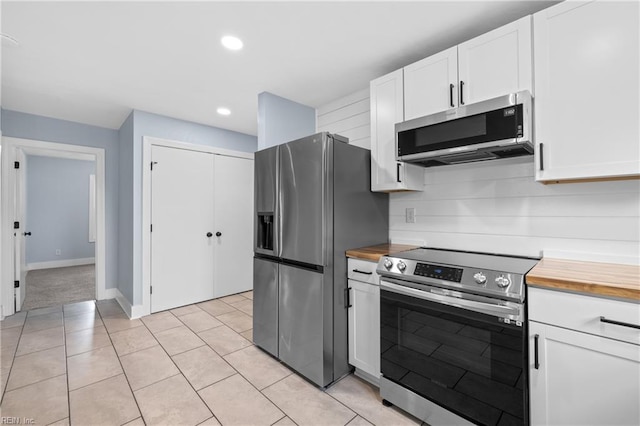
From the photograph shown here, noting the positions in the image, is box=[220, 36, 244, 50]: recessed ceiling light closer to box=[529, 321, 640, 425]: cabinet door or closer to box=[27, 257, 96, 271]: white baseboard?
box=[529, 321, 640, 425]: cabinet door

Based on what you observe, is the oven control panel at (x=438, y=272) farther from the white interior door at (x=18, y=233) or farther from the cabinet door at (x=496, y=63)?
the white interior door at (x=18, y=233)

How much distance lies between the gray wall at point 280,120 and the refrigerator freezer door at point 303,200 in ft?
2.19

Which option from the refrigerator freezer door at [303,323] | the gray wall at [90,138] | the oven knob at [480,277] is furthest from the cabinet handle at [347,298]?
the gray wall at [90,138]

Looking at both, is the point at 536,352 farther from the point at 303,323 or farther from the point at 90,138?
the point at 90,138

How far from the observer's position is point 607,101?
1.46 metres

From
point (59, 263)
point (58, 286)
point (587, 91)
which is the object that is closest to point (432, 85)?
point (587, 91)

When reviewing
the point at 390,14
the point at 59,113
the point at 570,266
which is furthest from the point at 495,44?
the point at 59,113

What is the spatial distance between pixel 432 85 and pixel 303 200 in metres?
1.22

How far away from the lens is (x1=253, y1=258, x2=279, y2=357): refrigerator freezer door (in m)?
2.53

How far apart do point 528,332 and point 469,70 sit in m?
1.55

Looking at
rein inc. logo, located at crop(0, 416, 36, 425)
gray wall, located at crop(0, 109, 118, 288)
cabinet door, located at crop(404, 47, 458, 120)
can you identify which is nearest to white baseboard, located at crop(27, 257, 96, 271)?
gray wall, located at crop(0, 109, 118, 288)

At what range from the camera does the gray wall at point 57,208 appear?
20.1ft

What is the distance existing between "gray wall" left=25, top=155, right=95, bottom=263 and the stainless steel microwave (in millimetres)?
7512

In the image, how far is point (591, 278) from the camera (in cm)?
133
